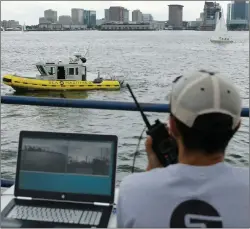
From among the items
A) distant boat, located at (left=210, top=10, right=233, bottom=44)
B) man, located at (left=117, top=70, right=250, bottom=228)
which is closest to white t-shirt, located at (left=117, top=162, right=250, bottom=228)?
man, located at (left=117, top=70, right=250, bottom=228)

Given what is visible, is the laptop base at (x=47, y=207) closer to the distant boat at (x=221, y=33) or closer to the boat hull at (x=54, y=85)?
the boat hull at (x=54, y=85)

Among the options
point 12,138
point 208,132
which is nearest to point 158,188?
point 208,132

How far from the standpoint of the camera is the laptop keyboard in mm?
1974

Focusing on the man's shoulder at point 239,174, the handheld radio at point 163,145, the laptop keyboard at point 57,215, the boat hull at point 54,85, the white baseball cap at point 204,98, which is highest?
the white baseball cap at point 204,98

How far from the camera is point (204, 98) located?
4.67ft

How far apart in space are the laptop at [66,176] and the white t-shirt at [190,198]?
22.5 inches

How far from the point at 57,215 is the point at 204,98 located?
0.91 meters

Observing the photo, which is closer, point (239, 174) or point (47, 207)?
point (239, 174)

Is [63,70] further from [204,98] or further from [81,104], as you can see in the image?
A: [204,98]

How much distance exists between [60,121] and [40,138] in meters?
18.6

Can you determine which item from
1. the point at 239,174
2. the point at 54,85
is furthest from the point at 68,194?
the point at 54,85

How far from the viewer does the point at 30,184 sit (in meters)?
2.13

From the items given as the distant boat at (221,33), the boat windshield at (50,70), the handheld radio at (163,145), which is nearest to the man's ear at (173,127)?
the handheld radio at (163,145)

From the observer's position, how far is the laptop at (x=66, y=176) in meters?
2.07
